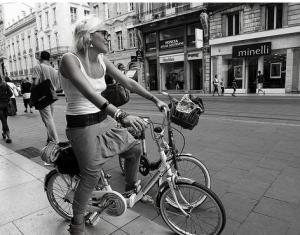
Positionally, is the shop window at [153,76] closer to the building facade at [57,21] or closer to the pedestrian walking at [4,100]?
the building facade at [57,21]

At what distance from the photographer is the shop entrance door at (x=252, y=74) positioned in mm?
20359

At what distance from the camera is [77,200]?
226 centimetres

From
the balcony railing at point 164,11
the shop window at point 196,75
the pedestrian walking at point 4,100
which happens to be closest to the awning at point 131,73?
the balcony railing at point 164,11

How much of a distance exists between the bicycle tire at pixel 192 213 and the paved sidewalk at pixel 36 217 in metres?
0.16

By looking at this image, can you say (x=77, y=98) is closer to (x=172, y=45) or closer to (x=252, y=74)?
(x=252, y=74)

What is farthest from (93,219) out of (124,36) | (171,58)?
(124,36)

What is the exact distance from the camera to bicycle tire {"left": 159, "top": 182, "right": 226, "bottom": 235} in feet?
7.48

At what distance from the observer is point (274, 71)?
63.9ft

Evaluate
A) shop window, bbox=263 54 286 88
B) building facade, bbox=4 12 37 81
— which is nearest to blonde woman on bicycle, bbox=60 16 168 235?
shop window, bbox=263 54 286 88

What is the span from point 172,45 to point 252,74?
829cm

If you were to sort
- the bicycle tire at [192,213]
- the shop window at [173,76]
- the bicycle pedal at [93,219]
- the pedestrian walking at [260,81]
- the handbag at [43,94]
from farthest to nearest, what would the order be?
the shop window at [173,76], the pedestrian walking at [260,81], the handbag at [43,94], the bicycle pedal at [93,219], the bicycle tire at [192,213]

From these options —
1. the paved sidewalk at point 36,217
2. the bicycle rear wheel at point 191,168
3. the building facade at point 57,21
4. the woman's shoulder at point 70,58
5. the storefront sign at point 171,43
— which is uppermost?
the building facade at point 57,21

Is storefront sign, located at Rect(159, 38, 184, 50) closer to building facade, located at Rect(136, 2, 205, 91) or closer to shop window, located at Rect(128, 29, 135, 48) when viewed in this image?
building facade, located at Rect(136, 2, 205, 91)

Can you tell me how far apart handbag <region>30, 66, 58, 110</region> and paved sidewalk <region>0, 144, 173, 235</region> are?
1.62 meters
